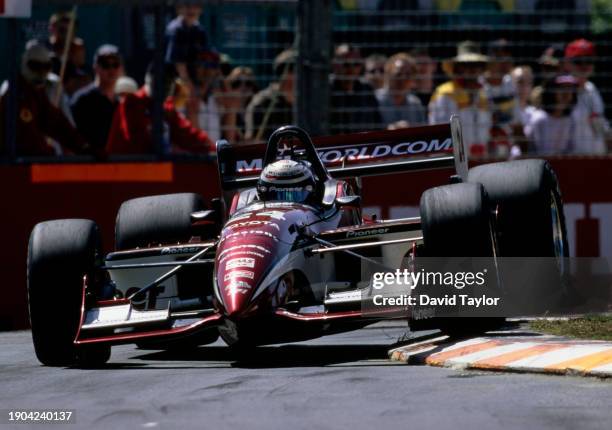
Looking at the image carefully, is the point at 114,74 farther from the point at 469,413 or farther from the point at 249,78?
the point at 469,413

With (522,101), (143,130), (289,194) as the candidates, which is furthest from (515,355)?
(522,101)

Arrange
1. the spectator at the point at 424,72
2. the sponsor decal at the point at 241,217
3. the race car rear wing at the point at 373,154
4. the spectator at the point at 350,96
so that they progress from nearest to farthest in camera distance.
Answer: the sponsor decal at the point at 241,217 → the race car rear wing at the point at 373,154 → the spectator at the point at 350,96 → the spectator at the point at 424,72

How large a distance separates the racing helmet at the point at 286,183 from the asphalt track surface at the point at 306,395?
1.10 m

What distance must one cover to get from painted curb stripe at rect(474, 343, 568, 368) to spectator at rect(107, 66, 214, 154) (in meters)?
5.26

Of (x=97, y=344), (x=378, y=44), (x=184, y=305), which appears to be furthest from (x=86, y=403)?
(x=378, y=44)

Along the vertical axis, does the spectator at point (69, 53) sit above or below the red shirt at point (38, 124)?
above

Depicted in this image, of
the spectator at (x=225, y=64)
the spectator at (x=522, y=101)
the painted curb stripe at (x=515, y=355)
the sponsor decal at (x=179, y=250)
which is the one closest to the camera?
the painted curb stripe at (x=515, y=355)

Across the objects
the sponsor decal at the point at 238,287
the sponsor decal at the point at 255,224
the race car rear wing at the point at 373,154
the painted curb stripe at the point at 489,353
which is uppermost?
the race car rear wing at the point at 373,154

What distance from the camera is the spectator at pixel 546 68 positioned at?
43.8ft

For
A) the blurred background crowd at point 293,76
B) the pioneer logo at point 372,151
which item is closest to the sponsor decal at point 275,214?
the pioneer logo at point 372,151

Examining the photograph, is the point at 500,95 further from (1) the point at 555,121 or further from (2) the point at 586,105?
(2) the point at 586,105

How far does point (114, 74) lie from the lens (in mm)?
12305

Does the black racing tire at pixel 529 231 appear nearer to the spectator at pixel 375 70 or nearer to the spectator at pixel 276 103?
the spectator at pixel 276 103

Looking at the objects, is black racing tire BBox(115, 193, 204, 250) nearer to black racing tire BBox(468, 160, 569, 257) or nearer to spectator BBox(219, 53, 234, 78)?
black racing tire BBox(468, 160, 569, 257)
